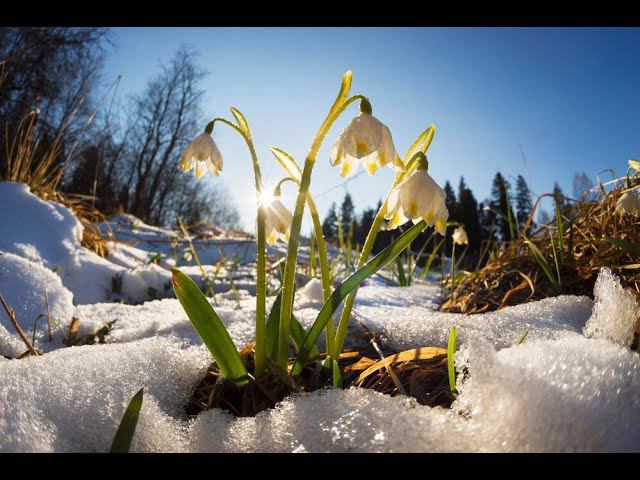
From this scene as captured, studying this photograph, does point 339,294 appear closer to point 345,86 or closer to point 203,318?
point 203,318

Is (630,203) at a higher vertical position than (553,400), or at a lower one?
higher

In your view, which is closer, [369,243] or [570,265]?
[369,243]

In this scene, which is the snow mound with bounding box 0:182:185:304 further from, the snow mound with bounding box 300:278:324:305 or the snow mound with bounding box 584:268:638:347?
the snow mound with bounding box 584:268:638:347

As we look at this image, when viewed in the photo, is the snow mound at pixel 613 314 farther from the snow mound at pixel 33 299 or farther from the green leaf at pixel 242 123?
the snow mound at pixel 33 299

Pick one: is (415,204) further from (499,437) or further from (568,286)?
(568,286)

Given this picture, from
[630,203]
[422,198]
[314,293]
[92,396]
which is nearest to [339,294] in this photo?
[422,198]
